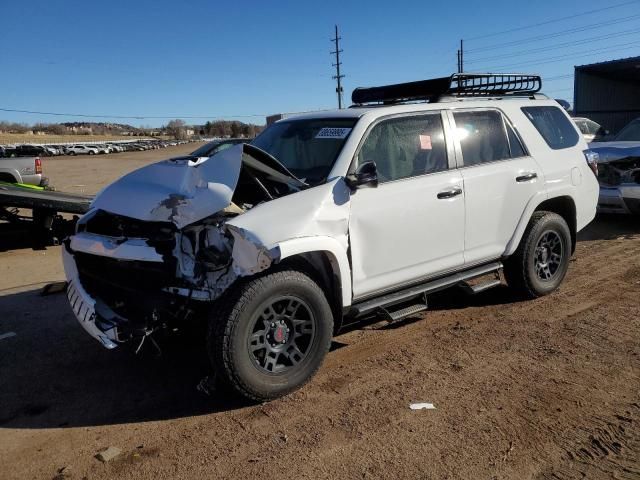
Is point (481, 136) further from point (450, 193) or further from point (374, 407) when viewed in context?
point (374, 407)

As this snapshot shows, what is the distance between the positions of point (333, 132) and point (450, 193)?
1073 millimetres

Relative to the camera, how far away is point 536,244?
538 cm

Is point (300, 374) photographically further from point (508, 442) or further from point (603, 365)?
point (603, 365)

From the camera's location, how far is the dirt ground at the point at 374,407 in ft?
9.86

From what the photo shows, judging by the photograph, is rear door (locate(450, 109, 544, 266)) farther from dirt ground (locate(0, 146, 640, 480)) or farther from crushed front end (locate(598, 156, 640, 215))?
crushed front end (locate(598, 156, 640, 215))

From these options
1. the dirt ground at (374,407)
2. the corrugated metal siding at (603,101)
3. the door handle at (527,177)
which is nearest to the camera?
the dirt ground at (374,407)

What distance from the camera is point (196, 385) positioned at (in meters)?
3.98

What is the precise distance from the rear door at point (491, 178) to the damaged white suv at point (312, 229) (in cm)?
2

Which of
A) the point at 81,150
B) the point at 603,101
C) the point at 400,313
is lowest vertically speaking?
the point at 400,313

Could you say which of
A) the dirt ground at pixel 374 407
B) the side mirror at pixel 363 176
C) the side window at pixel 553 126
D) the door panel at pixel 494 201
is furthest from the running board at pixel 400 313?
the side window at pixel 553 126

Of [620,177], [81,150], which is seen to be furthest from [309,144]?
[81,150]

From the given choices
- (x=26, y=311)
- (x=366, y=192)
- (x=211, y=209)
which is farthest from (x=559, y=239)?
(x=26, y=311)

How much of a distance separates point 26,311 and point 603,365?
5.34 metres

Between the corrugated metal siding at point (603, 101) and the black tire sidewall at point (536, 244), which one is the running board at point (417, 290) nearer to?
the black tire sidewall at point (536, 244)
